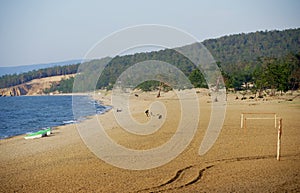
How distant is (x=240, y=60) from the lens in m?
139

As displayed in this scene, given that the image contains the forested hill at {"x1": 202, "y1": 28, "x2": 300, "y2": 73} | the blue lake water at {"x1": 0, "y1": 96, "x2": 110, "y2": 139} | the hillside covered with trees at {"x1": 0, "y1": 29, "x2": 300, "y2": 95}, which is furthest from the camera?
the forested hill at {"x1": 202, "y1": 28, "x2": 300, "y2": 73}

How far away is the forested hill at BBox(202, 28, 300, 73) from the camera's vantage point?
141750mm

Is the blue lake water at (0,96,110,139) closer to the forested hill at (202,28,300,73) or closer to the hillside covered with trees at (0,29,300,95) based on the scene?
the hillside covered with trees at (0,29,300,95)

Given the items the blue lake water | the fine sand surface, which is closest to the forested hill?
the blue lake water

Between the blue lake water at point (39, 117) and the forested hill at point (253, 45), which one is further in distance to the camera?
the forested hill at point (253, 45)

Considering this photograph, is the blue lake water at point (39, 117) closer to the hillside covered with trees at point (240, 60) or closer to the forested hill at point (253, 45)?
the hillside covered with trees at point (240, 60)

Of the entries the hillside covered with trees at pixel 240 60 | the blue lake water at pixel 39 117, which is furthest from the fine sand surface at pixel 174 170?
the hillside covered with trees at pixel 240 60

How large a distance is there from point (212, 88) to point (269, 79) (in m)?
16.5

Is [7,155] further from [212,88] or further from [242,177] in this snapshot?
[212,88]

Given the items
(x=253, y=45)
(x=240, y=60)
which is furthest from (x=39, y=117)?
(x=253, y=45)

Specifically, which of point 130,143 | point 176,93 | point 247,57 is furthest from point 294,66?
point 247,57

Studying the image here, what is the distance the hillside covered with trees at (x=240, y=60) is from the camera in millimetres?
63969

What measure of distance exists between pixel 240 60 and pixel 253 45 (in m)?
22.5

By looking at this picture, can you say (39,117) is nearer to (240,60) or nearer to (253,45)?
(240,60)
